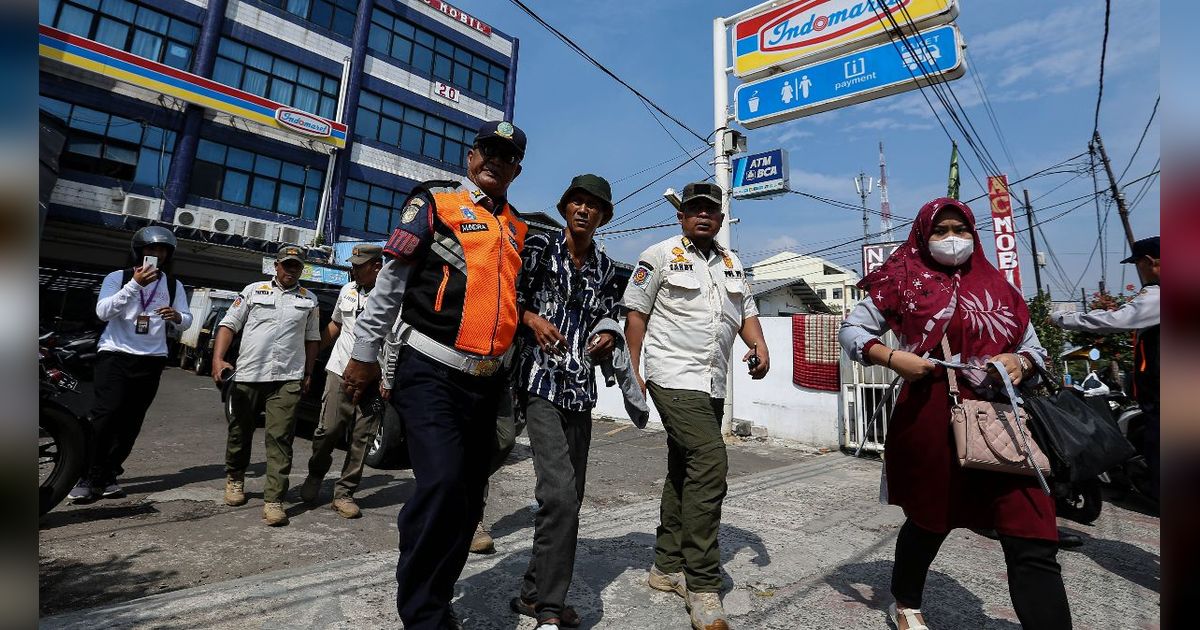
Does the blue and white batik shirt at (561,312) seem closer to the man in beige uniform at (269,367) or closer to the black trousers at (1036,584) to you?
the black trousers at (1036,584)

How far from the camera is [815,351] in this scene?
841 cm

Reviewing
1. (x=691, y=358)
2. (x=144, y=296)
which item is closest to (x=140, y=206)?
(x=144, y=296)

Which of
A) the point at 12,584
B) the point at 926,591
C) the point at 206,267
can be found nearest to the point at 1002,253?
the point at 926,591

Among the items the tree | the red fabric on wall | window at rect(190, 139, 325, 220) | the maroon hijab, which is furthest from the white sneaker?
the tree

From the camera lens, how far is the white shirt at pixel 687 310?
2990mm

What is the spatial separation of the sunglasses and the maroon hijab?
1598 millimetres

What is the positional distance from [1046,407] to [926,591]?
Answer: 1438mm

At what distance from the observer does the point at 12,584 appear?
1.81 ft

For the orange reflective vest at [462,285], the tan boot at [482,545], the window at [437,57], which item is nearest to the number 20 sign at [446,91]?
the window at [437,57]

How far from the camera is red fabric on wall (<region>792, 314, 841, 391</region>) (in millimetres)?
8242

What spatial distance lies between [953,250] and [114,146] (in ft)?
76.1

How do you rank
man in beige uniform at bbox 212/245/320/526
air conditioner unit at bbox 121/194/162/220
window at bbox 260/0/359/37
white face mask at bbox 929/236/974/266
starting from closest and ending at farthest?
white face mask at bbox 929/236/974/266
man in beige uniform at bbox 212/245/320/526
air conditioner unit at bbox 121/194/162/220
window at bbox 260/0/359/37

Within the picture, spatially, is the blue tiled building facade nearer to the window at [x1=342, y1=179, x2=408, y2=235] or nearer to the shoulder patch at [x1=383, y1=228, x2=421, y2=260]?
the window at [x1=342, y1=179, x2=408, y2=235]

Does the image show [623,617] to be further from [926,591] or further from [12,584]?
[12,584]
